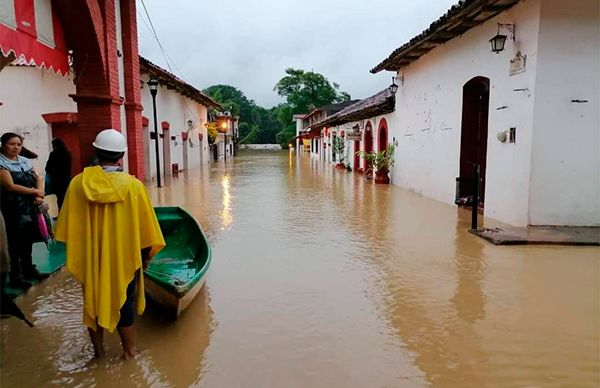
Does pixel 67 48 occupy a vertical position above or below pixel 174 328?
above

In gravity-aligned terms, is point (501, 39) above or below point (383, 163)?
above

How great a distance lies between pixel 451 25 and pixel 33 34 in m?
7.97

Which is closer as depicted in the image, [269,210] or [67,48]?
[67,48]

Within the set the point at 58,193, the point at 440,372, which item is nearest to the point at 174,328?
the point at 440,372

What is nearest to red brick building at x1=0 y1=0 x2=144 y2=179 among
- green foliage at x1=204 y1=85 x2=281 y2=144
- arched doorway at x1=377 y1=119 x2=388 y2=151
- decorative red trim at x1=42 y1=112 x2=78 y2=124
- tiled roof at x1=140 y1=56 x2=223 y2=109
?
decorative red trim at x1=42 y1=112 x2=78 y2=124

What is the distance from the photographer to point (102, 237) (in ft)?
9.95

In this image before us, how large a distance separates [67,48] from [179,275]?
3.83m

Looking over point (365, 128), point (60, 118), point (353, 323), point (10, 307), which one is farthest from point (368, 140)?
point (10, 307)

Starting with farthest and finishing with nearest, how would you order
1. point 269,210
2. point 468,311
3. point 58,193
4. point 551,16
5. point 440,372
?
point 269,210
point 551,16
point 58,193
point 468,311
point 440,372

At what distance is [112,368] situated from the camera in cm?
321

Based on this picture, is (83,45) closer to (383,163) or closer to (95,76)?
(95,76)

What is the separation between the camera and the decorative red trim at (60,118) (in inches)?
429

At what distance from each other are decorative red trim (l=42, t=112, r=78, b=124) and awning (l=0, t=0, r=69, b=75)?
559 centimetres

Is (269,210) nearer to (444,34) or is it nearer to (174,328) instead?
(444,34)
